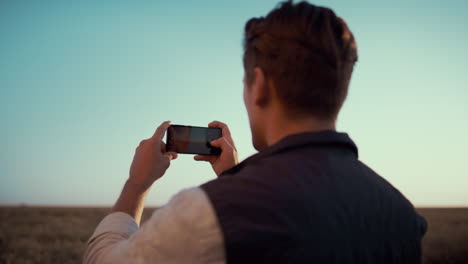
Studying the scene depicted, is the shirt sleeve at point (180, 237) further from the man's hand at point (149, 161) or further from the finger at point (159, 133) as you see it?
the finger at point (159, 133)

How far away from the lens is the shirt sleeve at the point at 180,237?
4.06ft

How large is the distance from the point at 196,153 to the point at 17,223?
27.0 m

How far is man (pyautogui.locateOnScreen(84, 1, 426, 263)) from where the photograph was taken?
123 centimetres

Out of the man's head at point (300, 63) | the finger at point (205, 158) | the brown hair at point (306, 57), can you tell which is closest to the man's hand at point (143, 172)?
the finger at point (205, 158)

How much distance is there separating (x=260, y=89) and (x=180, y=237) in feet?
1.96

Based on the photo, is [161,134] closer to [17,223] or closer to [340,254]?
[340,254]

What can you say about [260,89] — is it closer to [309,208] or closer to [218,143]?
[309,208]

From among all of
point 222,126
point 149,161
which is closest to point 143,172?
point 149,161

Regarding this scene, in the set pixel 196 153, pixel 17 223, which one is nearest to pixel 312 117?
pixel 196 153

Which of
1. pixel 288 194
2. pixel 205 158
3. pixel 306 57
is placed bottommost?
pixel 205 158

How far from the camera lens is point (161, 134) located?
2107mm

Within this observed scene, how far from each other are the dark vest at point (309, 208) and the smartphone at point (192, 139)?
91 centimetres

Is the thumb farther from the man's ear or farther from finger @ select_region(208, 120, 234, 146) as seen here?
the man's ear

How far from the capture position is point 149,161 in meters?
1.95
